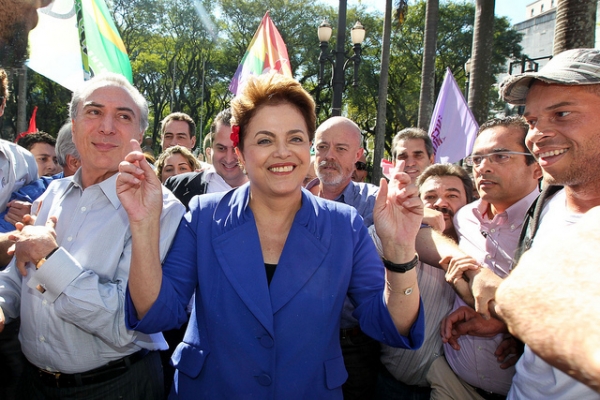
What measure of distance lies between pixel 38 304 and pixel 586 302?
2230 mm

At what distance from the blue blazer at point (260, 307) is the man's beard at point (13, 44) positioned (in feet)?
2.93

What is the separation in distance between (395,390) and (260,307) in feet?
4.55

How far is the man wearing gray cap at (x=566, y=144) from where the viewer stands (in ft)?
5.81

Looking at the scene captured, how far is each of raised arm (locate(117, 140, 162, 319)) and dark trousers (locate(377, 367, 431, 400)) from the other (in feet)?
5.46

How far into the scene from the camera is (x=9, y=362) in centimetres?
280

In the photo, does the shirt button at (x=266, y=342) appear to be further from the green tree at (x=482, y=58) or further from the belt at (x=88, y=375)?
the green tree at (x=482, y=58)

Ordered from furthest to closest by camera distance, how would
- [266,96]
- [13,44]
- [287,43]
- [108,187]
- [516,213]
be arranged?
[287,43], [516,213], [108,187], [266,96], [13,44]

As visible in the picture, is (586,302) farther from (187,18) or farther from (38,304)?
(187,18)

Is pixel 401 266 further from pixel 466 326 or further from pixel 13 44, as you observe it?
pixel 13 44

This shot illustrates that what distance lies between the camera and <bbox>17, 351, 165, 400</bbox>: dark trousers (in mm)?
2047

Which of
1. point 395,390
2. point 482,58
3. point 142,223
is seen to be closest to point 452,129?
point 482,58

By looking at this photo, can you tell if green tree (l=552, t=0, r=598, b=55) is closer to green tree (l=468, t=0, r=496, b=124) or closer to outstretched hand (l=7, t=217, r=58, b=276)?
green tree (l=468, t=0, r=496, b=124)

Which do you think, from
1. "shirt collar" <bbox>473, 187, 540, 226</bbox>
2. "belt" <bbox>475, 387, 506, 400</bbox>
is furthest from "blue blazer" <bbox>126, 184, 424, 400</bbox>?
"shirt collar" <bbox>473, 187, 540, 226</bbox>

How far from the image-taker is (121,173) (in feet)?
5.75
